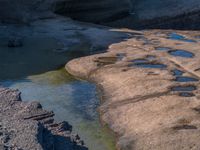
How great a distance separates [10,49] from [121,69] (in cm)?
522

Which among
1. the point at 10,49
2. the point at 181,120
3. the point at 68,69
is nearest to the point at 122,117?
the point at 181,120

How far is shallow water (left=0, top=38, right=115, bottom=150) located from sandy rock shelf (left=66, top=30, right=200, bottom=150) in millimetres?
320

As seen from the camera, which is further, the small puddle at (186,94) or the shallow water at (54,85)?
the small puddle at (186,94)

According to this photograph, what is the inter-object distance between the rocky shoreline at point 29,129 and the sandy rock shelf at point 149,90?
1099mm

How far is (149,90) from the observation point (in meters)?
11.7

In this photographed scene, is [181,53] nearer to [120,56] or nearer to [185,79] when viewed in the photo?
[120,56]

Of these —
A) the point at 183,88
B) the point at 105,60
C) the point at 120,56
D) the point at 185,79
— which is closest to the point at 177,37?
the point at 120,56

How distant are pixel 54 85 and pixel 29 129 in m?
5.52

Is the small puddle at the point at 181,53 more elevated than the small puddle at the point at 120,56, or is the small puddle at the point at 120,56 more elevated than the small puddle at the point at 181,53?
the small puddle at the point at 181,53

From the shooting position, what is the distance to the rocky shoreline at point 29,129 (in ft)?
24.2

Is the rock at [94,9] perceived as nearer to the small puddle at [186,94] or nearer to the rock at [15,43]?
the rock at [15,43]

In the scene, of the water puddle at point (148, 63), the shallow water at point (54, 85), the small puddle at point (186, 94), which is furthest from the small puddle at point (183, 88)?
the water puddle at point (148, 63)

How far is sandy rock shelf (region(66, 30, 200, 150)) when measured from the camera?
→ 29.7ft

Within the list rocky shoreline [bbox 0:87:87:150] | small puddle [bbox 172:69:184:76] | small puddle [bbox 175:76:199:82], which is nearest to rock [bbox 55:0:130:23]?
small puddle [bbox 172:69:184:76]
